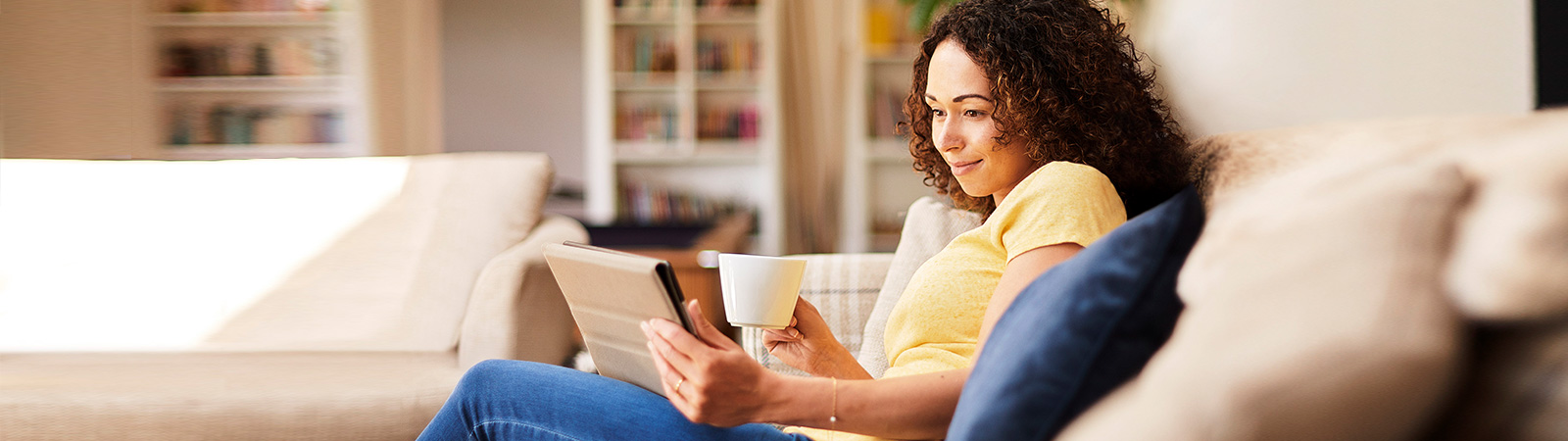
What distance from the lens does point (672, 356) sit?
2.41 ft

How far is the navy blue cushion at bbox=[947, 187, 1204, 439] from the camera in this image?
22.9 inches

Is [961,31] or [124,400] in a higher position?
[961,31]

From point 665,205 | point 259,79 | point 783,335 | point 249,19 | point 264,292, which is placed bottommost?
point 665,205

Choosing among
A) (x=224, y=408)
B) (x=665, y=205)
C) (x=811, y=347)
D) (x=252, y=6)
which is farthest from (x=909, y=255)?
(x=252, y=6)

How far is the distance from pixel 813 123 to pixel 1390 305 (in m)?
4.16

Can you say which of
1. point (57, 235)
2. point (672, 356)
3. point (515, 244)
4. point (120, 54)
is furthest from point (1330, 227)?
point (120, 54)

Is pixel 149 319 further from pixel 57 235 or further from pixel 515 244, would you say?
pixel 515 244

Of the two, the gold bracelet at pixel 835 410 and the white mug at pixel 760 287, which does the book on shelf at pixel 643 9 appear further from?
the gold bracelet at pixel 835 410

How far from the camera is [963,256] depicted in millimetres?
881

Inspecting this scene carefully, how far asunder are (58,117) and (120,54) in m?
0.34

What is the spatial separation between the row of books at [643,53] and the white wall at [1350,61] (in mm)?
2869

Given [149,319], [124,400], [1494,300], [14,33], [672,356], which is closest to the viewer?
[1494,300]

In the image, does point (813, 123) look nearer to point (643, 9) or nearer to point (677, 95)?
point (677, 95)

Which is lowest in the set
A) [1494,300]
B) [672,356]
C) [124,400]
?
[124,400]
